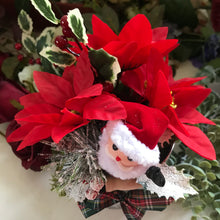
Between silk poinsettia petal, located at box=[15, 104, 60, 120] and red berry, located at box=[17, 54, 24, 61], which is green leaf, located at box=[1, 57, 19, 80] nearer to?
red berry, located at box=[17, 54, 24, 61]

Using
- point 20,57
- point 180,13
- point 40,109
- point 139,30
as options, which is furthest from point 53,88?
point 180,13

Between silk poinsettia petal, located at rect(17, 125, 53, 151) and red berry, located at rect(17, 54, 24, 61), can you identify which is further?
red berry, located at rect(17, 54, 24, 61)

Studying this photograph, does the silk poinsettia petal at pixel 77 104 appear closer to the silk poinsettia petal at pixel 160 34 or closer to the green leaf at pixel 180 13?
the silk poinsettia petal at pixel 160 34

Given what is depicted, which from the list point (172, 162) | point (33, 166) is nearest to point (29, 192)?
point (33, 166)

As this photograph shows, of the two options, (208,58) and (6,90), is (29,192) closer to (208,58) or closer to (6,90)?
(6,90)

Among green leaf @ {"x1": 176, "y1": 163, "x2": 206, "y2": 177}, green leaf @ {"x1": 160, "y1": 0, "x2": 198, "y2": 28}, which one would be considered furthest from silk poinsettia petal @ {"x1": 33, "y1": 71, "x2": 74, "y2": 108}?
green leaf @ {"x1": 160, "y1": 0, "x2": 198, "y2": 28}

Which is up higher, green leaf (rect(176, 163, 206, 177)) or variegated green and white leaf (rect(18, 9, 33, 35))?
variegated green and white leaf (rect(18, 9, 33, 35))

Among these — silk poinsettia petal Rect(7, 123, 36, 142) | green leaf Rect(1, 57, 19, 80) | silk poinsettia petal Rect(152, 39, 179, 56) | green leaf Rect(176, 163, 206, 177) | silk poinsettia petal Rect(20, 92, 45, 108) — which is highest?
silk poinsettia petal Rect(152, 39, 179, 56)
